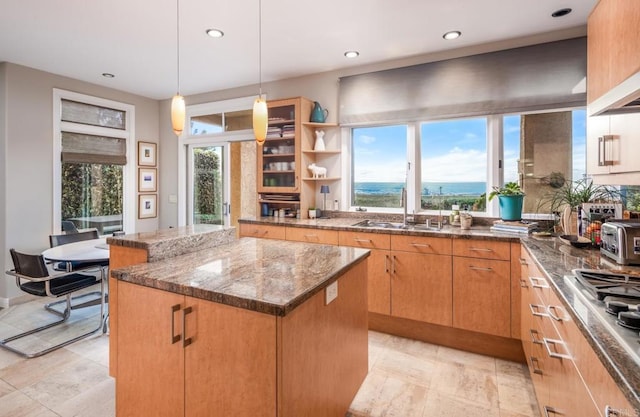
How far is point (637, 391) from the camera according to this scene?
0.71m

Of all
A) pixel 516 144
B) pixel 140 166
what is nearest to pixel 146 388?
pixel 516 144

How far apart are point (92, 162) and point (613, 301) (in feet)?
17.4

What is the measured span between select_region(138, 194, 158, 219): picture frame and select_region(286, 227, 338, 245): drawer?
2.85 meters

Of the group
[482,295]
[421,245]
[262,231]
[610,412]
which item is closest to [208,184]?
[262,231]

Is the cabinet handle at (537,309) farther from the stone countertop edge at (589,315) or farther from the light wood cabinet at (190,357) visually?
the light wood cabinet at (190,357)

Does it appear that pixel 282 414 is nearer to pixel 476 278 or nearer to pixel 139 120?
pixel 476 278

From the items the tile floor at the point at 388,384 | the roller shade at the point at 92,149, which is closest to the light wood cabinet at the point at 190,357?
the tile floor at the point at 388,384

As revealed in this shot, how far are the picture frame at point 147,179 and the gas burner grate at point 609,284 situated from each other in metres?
5.32

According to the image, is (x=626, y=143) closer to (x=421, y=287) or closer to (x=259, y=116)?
(x=421, y=287)

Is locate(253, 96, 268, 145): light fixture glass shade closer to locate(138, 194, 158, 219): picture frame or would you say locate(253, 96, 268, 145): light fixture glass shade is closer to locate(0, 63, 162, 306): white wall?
locate(0, 63, 162, 306): white wall

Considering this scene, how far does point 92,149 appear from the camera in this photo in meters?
4.50

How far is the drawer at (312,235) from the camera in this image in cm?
326

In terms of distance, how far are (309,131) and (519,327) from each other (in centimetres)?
283

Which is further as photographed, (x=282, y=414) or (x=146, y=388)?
(x=146, y=388)
